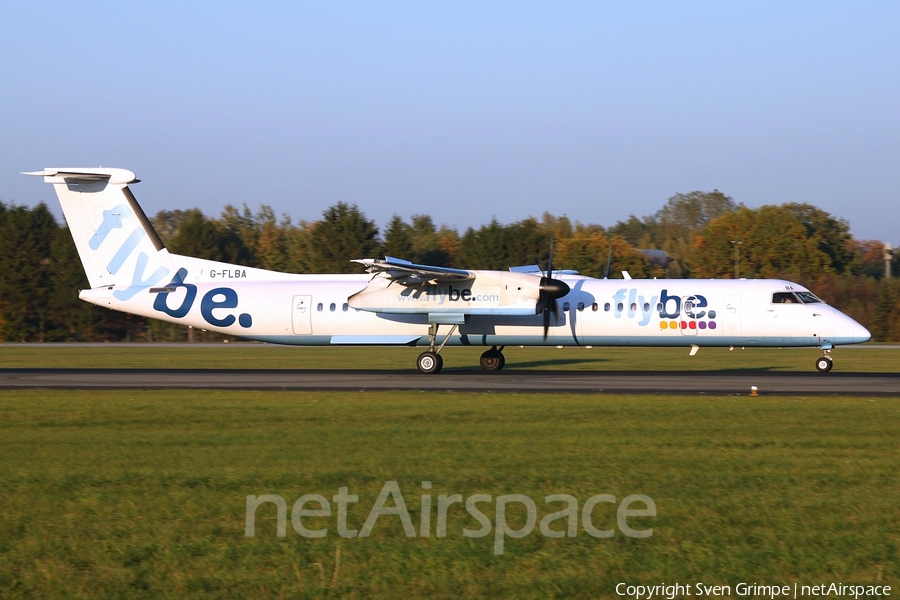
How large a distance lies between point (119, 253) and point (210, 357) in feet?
Result: 30.9

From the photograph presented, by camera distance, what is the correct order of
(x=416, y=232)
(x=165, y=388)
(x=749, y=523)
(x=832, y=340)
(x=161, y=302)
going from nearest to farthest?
1. (x=749, y=523)
2. (x=165, y=388)
3. (x=832, y=340)
4. (x=161, y=302)
5. (x=416, y=232)

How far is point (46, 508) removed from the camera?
8102 mm

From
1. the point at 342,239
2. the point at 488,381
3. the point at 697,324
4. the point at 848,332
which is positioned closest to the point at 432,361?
the point at 488,381

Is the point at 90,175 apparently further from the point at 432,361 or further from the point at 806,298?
the point at 806,298

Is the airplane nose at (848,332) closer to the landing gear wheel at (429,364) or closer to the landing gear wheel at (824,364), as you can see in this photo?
the landing gear wheel at (824,364)

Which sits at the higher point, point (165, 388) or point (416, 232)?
point (416, 232)

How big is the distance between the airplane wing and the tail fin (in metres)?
6.90

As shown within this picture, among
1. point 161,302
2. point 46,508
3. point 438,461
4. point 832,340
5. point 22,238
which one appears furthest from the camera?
point 22,238

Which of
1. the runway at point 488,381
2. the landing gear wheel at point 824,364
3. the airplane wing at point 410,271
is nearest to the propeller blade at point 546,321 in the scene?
the runway at point 488,381

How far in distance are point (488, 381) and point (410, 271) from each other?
4065mm

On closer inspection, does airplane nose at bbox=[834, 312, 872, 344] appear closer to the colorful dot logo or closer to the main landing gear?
the colorful dot logo

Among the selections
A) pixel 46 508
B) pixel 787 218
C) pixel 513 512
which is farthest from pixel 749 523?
pixel 787 218

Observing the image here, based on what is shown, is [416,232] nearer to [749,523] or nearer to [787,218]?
[787,218]

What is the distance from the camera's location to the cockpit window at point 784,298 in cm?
2352
